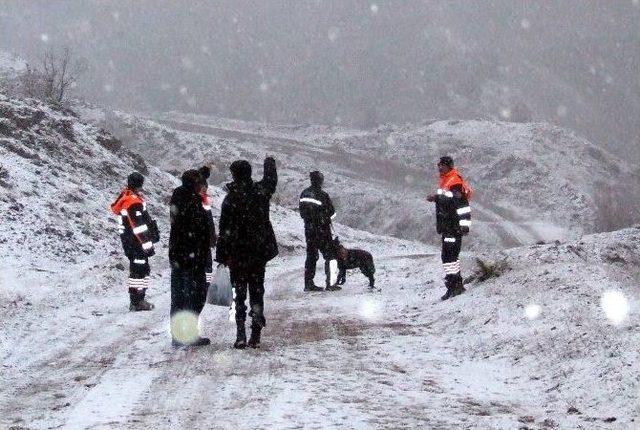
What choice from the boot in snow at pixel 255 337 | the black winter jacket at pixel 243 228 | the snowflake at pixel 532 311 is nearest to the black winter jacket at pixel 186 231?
the black winter jacket at pixel 243 228

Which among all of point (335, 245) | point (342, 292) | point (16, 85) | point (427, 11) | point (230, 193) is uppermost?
point (427, 11)

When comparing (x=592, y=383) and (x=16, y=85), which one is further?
(x=16, y=85)

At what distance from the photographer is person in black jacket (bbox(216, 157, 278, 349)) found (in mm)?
6992

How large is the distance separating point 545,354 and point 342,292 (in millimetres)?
5973

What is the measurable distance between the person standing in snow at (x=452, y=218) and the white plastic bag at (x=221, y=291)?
358 cm

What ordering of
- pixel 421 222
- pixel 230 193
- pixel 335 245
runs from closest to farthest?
1. pixel 230 193
2. pixel 335 245
3. pixel 421 222

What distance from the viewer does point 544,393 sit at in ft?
17.5

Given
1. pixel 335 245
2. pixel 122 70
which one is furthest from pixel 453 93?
pixel 335 245

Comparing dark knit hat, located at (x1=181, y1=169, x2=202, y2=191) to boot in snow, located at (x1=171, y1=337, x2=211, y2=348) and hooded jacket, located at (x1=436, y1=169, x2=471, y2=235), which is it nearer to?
boot in snow, located at (x1=171, y1=337, x2=211, y2=348)

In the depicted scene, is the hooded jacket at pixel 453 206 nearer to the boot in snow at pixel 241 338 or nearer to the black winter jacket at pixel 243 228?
the black winter jacket at pixel 243 228

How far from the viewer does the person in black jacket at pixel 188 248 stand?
7438 mm

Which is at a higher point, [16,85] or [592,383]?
[16,85]

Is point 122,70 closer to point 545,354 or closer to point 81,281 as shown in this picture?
point 81,281

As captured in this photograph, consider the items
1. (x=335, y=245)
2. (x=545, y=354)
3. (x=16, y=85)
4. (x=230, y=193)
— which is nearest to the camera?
(x=545, y=354)
